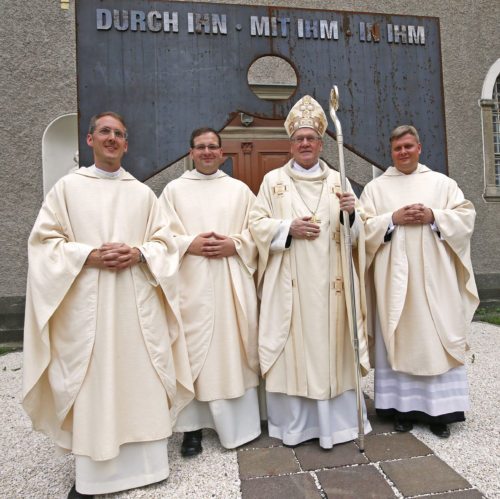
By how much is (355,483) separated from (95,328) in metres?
1.64

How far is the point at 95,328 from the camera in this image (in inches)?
91.2

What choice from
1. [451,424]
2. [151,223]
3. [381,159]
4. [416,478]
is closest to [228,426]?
[416,478]

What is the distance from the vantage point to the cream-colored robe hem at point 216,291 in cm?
278

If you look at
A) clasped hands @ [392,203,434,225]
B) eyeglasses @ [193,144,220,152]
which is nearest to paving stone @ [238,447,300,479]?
clasped hands @ [392,203,434,225]

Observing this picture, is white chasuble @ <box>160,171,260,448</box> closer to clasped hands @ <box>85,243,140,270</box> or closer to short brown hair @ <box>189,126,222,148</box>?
short brown hair @ <box>189,126,222,148</box>

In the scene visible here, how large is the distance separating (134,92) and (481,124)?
6.54 meters

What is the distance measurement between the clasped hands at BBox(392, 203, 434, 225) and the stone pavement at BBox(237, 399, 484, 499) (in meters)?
1.45

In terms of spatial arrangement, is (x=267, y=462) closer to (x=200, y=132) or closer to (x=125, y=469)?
(x=125, y=469)

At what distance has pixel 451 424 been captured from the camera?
3.08 meters

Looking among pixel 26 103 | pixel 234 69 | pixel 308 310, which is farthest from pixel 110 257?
pixel 26 103

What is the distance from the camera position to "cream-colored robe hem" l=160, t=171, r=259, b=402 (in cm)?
278

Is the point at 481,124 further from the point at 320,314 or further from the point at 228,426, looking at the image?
the point at 228,426

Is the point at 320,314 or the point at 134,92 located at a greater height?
the point at 134,92

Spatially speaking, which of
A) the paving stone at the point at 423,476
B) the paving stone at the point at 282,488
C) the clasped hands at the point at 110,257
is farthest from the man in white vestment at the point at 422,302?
the clasped hands at the point at 110,257
